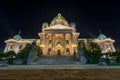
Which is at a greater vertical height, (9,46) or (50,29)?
(50,29)

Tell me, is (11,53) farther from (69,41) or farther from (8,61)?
(69,41)

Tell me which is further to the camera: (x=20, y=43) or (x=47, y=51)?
(x=20, y=43)

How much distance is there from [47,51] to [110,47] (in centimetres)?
2399

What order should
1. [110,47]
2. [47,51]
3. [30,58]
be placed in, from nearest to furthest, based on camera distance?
1. [30,58]
2. [47,51]
3. [110,47]

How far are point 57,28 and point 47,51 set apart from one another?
8.18 m

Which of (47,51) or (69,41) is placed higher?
(69,41)

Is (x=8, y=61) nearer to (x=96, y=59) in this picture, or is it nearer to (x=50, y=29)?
(x=96, y=59)

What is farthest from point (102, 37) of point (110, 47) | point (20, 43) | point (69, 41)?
point (20, 43)

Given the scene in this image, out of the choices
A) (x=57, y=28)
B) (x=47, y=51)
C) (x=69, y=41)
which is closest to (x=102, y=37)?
(x=69, y=41)

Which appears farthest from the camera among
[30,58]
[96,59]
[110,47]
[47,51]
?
[110,47]

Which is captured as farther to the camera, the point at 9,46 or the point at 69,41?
the point at 9,46

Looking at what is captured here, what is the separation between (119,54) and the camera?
2470cm

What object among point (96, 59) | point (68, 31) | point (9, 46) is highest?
point (68, 31)

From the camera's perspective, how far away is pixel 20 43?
184 ft
